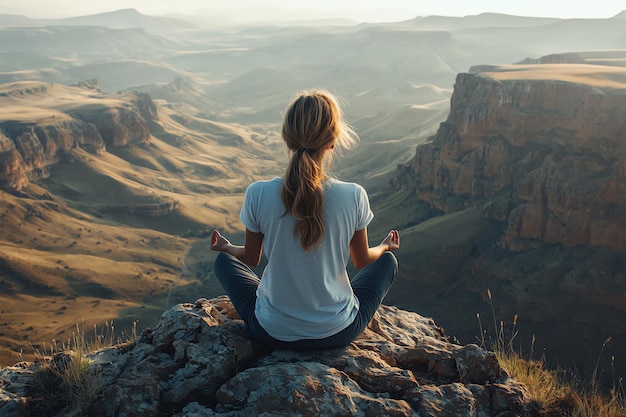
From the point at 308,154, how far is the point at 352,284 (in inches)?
80.2

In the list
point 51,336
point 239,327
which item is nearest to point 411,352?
point 239,327

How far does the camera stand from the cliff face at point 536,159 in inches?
1329

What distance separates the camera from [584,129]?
3609cm

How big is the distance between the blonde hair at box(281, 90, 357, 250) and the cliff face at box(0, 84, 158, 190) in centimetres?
5877

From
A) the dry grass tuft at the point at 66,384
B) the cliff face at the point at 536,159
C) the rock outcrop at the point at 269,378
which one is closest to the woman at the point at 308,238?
the rock outcrop at the point at 269,378

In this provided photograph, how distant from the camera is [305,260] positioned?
5.72m

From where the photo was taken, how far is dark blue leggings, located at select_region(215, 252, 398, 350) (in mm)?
6188

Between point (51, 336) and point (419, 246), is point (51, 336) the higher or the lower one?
the lower one

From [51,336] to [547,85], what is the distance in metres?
36.6

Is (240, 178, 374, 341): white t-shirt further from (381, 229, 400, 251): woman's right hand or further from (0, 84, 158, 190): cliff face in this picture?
(0, 84, 158, 190): cliff face

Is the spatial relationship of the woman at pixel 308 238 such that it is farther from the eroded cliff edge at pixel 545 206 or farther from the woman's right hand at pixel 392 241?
the eroded cliff edge at pixel 545 206

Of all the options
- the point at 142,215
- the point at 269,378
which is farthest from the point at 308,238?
the point at 142,215

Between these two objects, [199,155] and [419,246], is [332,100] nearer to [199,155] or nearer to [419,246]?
[419,246]

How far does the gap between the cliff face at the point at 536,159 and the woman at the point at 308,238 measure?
3119 centimetres
